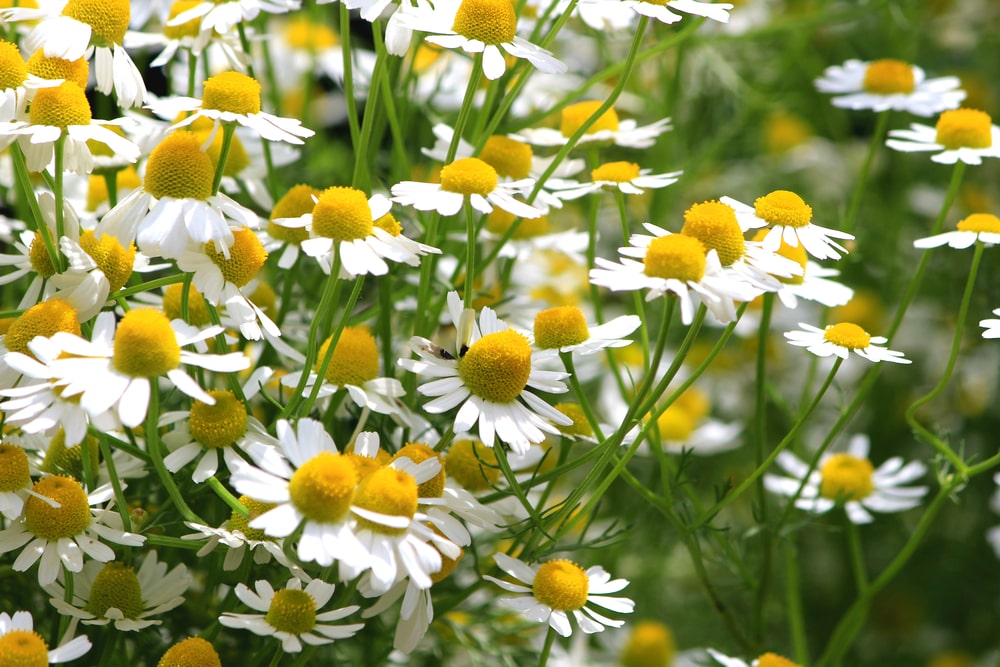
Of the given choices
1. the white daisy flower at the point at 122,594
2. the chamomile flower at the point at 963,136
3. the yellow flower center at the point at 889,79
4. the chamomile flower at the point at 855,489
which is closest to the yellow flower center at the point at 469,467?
the white daisy flower at the point at 122,594

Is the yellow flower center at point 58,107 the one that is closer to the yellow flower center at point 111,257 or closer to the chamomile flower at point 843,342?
the yellow flower center at point 111,257

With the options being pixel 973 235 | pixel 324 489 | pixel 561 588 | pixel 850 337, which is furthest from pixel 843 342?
pixel 324 489

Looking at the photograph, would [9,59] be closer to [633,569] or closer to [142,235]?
[142,235]

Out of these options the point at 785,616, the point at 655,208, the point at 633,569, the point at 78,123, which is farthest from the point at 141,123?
the point at 785,616

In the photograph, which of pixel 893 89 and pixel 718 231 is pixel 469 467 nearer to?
pixel 718 231

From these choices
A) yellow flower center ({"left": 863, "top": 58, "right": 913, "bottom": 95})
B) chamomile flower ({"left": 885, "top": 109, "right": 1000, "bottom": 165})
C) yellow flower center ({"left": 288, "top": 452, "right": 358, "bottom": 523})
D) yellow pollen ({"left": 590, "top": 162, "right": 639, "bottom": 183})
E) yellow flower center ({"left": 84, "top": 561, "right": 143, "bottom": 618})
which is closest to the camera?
yellow flower center ({"left": 288, "top": 452, "right": 358, "bottom": 523})

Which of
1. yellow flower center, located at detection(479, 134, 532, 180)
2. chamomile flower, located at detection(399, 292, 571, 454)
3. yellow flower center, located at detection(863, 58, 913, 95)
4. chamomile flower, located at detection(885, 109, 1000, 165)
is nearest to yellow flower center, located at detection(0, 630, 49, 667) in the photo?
chamomile flower, located at detection(399, 292, 571, 454)

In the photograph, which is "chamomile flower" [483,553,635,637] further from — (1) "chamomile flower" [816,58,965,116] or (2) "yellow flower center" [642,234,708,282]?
(1) "chamomile flower" [816,58,965,116]
